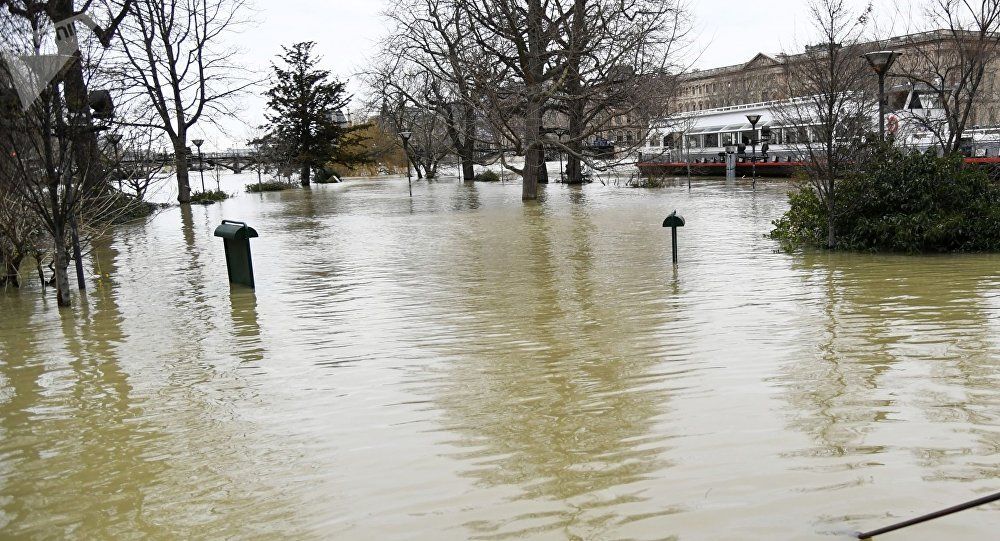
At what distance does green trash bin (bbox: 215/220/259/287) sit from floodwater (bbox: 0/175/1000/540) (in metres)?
0.30

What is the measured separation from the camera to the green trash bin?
1159 cm

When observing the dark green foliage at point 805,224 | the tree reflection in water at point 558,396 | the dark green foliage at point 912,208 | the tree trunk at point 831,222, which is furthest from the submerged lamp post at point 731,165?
the tree reflection in water at point 558,396

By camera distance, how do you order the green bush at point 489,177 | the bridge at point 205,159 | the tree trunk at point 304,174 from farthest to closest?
the tree trunk at point 304,174, the green bush at point 489,177, the bridge at point 205,159

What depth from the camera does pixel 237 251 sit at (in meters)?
12.1

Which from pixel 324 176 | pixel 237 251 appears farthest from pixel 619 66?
pixel 324 176

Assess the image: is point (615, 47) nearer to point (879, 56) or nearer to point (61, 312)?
point (879, 56)

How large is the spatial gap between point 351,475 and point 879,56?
13.1 metres

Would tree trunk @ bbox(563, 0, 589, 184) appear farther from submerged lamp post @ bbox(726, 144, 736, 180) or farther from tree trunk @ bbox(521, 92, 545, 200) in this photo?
submerged lamp post @ bbox(726, 144, 736, 180)

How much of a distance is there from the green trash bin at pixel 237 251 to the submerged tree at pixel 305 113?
45.8 meters

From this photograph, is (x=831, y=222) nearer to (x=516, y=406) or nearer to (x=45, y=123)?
(x=516, y=406)

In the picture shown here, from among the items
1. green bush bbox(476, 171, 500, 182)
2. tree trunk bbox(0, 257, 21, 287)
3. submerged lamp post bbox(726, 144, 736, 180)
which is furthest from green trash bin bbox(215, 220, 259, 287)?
green bush bbox(476, 171, 500, 182)

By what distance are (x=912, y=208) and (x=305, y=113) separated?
1918 inches

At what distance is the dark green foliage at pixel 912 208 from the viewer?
13.0 metres

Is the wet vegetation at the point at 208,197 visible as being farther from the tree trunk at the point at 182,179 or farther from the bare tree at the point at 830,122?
the bare tree at the point at 830,122
